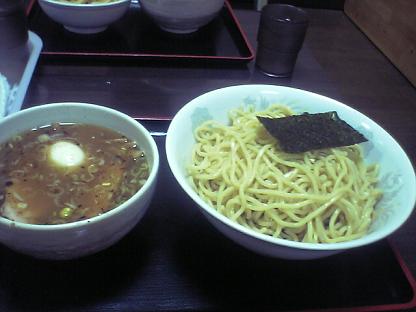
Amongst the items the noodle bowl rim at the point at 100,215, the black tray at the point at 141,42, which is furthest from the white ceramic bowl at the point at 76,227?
the black tray at the point at 141,42

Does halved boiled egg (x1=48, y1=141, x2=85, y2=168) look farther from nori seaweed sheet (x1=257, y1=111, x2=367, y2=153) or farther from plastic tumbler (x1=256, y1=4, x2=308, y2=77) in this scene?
plastic tumbler (x1=256, y1=4, x2=308, y2=77)

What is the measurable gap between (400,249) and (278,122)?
448 mm

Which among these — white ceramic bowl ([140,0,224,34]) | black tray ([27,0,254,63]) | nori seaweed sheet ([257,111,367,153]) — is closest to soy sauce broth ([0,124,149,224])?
nori seaweed sheet ([257,111,367,153])

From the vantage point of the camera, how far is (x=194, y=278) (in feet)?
2.94

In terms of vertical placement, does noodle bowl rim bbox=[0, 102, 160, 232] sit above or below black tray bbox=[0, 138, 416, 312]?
above

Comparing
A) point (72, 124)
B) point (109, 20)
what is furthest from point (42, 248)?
point (109, 20)

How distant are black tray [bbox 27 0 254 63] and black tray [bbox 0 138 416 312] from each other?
3.11 ft

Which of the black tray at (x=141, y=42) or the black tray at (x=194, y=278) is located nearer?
the black tray at (x=194, y=278)

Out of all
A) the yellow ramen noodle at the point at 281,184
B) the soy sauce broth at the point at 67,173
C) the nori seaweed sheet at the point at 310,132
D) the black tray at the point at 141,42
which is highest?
the nori seaweed sheet at the point at 310,132

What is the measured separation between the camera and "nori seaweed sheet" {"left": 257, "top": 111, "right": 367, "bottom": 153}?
1.05 metres

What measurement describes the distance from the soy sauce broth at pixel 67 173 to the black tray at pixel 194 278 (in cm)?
12

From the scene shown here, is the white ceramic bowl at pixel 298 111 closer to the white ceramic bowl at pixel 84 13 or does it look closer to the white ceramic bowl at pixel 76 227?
the white ceramic bowl at pixel 76 227

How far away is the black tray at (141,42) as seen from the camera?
1.73 meters

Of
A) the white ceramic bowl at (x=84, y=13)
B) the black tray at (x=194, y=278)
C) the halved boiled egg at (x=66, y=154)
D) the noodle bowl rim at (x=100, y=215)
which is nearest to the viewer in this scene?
the noodle bowl rim at (x=100, y=215)
